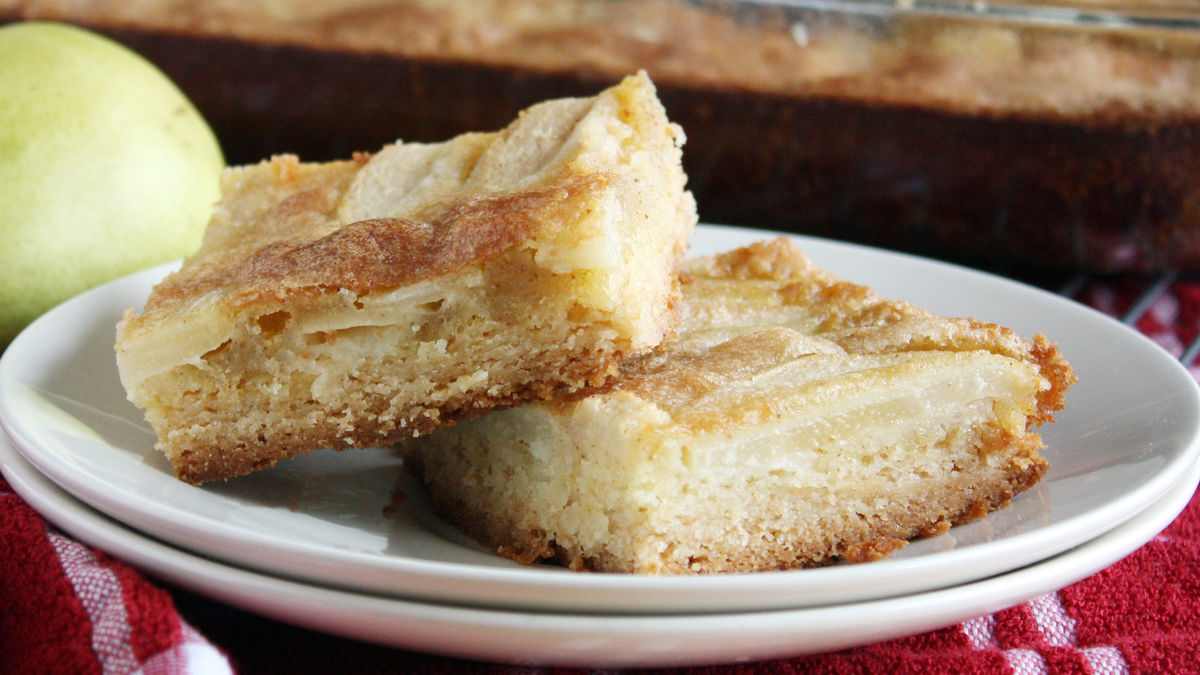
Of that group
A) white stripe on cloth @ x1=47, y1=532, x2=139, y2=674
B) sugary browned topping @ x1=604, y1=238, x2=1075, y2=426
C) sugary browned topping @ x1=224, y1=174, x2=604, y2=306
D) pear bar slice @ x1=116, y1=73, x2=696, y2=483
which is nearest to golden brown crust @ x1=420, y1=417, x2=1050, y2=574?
→ sugary browned topping @ x1=604, y1=238, x2=1075, y2=426

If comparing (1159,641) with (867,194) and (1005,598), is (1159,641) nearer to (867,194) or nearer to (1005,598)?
(1005,598)

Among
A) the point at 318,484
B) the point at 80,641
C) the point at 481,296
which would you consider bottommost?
the point at 318,484

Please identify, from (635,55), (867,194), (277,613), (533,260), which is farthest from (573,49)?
(277,613)

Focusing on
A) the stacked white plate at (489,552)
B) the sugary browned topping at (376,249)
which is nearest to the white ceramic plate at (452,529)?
the stacked white plate at (489,552)

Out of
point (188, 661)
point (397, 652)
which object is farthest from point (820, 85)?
point (188, 661)

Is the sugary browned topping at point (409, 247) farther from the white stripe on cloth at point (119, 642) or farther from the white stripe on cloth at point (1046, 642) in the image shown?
the white stripe on cloth at point (1046, 642)
